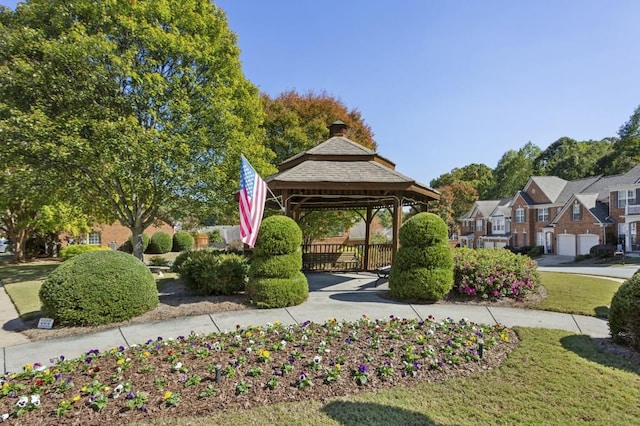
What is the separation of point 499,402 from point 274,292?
16.3 ft

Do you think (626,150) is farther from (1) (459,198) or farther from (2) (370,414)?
(2) (370,414)

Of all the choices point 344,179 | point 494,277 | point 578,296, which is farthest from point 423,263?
point 578,296

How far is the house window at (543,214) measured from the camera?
123 feet

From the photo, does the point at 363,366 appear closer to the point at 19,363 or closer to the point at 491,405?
the point at 491,405

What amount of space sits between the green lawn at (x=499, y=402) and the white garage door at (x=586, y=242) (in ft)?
107

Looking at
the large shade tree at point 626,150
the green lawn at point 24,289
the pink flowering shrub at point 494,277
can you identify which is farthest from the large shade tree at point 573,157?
the green lawn at point 24,289

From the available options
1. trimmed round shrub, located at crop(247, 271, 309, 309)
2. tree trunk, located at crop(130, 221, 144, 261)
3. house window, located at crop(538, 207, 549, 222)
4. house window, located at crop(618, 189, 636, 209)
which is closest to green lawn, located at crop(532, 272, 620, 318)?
trimmed round shrub, located at crop(247, 271, 309, 309)

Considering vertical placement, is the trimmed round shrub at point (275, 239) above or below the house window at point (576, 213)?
below

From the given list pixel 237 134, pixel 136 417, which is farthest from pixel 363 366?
pixel 237 134

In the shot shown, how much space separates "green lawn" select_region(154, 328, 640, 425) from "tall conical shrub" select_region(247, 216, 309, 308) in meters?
4.09

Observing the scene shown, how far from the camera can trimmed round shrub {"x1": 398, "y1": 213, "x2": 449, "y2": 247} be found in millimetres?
8516

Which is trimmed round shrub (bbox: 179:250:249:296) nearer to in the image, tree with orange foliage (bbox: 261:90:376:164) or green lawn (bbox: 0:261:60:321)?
green lawn (bbox: 0:261:60:321)

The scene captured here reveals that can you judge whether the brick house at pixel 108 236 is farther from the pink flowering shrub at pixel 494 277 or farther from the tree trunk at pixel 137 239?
the pink flowering shrub at pixel 494 277

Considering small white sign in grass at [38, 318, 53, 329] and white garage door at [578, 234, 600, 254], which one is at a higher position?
white garage door at [578, 234, 600, 254]
